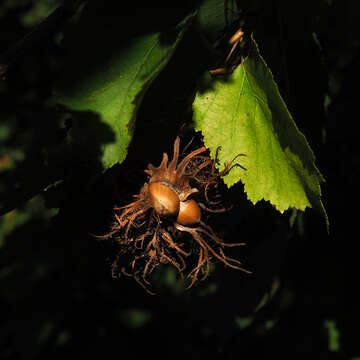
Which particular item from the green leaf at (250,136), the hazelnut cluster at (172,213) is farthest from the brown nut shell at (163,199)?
the green leaf at (250,136)

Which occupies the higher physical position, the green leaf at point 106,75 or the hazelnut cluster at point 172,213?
the green leaf at point 106,75

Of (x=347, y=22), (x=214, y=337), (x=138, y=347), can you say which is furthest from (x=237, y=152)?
(x=138, y=347)

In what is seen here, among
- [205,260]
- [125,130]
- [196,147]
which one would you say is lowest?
[205,260]

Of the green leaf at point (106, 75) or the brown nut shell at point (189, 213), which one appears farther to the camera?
the brown nut shell at point (189, 213)

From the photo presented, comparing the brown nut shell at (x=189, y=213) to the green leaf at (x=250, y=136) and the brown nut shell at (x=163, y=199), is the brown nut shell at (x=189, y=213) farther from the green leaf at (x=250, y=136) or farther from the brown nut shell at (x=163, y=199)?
the green leaf at (x=250, y=136)

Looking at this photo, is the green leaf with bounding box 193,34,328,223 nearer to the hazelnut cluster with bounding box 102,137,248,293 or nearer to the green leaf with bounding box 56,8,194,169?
the hazelnut cluster with bounding box 102,137,248,293

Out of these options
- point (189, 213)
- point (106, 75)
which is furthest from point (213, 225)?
point (106, 75)

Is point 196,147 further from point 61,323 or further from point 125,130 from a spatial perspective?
point 61,323
